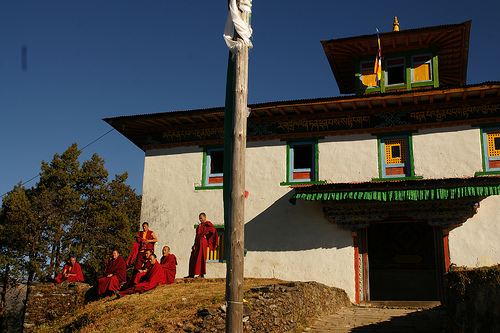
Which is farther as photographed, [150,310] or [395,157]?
[395,157]

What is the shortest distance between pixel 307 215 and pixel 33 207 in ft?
64.3

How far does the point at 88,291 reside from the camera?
1248cm

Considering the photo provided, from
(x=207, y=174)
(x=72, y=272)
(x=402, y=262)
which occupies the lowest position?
(x=72, y=272)

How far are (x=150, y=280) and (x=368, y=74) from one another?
30.0 feet

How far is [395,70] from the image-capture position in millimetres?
15523

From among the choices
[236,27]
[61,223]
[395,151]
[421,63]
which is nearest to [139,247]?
[395,151]

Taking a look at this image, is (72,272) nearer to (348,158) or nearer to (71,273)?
(71,273)

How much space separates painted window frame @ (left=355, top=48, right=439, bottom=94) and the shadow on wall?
436 cm

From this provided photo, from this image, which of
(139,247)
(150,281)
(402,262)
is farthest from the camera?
(402,262)

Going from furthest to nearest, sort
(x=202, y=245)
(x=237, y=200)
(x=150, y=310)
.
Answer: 1. (x=202, y=245)
2. (x=150, y=310)
3. (x=237, y=200)

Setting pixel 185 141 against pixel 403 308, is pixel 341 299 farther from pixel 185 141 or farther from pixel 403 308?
pixel 185 141

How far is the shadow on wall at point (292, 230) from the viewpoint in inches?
523

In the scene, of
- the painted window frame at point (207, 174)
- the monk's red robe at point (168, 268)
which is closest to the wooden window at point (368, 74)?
the painted window frame at point (207, 174)

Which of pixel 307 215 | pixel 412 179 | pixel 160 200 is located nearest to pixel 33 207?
pixel 160 200
